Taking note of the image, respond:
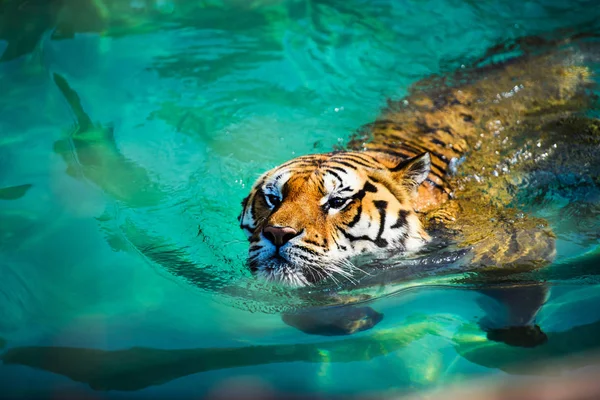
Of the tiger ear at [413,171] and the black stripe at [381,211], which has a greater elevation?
the tiger ear at [413,171]

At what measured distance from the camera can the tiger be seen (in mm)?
2812

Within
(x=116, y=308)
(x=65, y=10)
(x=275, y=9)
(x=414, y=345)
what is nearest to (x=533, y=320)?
(x=414, y=345)

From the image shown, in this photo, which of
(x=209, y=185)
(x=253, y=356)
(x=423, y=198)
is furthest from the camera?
(x=209, y=185)

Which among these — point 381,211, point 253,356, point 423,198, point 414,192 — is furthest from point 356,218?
point 253,356

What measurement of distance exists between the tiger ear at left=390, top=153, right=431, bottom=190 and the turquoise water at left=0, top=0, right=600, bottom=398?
1.73ft

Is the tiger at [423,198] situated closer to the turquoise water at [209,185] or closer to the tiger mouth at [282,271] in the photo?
the tiger mouth at [282,271]

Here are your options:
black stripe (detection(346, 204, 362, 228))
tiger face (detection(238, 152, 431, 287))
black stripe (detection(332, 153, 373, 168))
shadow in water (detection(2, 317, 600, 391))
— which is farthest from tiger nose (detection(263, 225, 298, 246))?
black stripe (detection(332, 153, 373, 168))

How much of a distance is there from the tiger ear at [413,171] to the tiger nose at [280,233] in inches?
27.7

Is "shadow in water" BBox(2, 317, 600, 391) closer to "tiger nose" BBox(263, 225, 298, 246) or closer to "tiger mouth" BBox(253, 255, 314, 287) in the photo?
"tiger mouth" BBox(253, 255, 314, 287)

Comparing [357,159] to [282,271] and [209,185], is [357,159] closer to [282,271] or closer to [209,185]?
[282,271]

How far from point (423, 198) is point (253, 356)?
→ 1246 millimetres

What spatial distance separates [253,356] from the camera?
269 centimetres

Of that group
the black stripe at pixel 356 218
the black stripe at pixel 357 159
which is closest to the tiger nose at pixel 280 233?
the black stripe at pixel 356 218

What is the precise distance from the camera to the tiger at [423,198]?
281 centimetres
